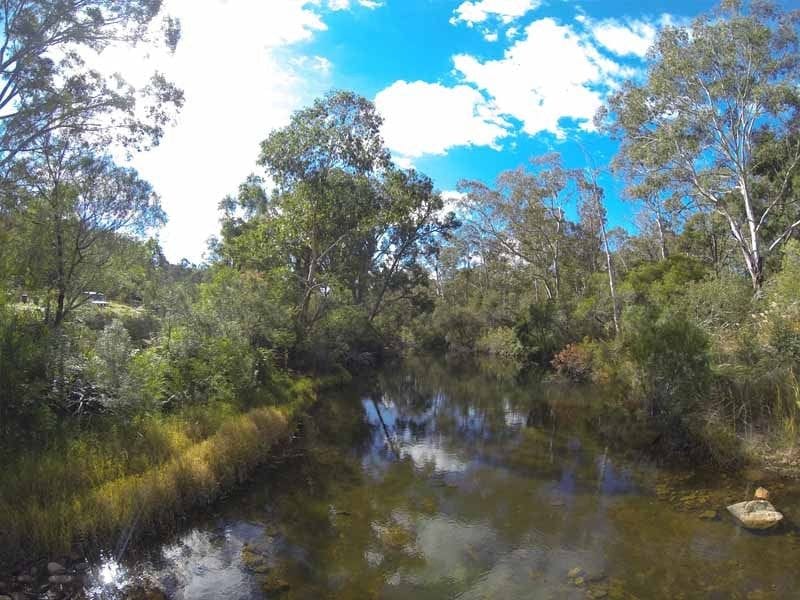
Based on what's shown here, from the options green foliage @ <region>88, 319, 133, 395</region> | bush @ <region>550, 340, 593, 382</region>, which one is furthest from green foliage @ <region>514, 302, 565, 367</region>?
green foliage @ <region>88, 319, 133, 395</region>

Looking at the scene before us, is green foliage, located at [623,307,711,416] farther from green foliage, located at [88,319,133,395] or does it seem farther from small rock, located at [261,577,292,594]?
green foliage, located at [88,319,133,395]

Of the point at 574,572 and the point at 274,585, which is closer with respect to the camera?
the point at 274,585

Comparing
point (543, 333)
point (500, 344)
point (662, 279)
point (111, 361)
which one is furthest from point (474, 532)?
point (500, 344)

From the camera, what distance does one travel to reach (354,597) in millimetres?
7812

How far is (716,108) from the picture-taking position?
23.5 metres

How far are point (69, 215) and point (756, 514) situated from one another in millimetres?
20358

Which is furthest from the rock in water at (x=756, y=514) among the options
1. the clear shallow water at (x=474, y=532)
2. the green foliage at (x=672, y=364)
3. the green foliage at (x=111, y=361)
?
the green foliage at (x=111, y=361)

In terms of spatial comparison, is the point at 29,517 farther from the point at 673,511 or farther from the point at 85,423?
the point at 673,511

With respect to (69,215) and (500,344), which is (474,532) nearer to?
(69,215)

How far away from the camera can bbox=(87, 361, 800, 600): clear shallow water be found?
317 inches

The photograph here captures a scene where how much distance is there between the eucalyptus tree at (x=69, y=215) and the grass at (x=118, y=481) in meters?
6.34

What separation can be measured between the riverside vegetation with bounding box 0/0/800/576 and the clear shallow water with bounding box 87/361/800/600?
121 cm

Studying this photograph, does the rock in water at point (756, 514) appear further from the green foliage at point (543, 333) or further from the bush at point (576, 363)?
the green foliage at point (543, 333)

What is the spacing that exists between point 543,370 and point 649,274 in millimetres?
9932
